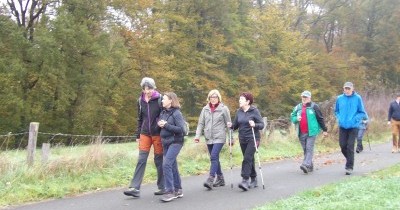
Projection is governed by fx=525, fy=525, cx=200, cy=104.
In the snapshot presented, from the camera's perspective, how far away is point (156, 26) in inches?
1590

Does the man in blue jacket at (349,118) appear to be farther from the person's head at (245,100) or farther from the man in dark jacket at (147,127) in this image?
the man in dark jacket at (147,127)

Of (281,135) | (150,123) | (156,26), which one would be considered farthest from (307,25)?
(150,123)

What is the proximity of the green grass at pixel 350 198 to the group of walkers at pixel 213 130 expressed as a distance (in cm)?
165

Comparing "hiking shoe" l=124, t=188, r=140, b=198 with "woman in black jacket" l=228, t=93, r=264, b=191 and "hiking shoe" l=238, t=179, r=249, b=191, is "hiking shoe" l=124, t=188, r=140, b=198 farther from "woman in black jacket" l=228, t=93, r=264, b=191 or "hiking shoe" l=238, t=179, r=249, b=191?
"woman in black jacket" l=228, t=93, r=264, b=191

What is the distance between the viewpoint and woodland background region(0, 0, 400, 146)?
34.4 meters

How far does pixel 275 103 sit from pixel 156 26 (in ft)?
45.4

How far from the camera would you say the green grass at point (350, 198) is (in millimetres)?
7156

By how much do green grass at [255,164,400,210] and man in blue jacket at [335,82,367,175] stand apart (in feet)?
7.98

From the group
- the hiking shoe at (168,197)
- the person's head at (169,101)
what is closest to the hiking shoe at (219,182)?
the hiking shoe at (168,197)

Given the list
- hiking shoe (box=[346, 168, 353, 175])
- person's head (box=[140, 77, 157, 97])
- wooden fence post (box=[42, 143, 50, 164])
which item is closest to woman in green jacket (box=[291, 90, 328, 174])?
hiking shoe (box=[346, 168, 353, 175])

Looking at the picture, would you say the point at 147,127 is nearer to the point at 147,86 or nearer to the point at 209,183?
the point at 147,86

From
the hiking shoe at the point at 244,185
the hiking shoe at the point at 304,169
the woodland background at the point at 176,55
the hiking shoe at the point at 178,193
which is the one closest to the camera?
the hiking shoe at the point at 178,193

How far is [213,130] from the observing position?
10141 millimetres

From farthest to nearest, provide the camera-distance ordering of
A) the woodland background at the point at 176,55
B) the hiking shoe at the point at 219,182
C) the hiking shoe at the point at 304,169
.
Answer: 1. the woodland background at the point at 176,55
2. the hiking shoe at the point at 304,169
3. the hiking shoe at the point at 219,182
